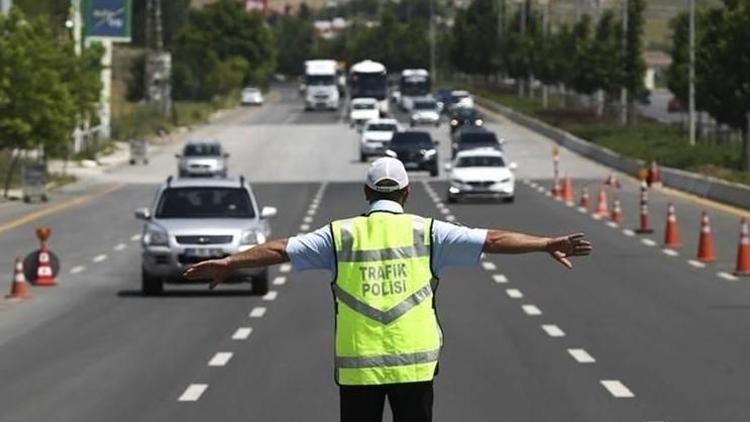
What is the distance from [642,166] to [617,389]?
49295 millimetres

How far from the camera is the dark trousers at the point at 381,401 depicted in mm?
8359

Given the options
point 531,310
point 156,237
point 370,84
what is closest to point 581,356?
point 531,310

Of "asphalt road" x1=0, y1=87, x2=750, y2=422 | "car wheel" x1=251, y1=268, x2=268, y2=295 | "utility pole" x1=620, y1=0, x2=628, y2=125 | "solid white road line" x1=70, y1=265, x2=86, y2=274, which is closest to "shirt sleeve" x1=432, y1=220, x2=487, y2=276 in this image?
"asphalt road" x1=0, y1=87, x2=750, y2=422

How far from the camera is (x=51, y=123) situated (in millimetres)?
56562

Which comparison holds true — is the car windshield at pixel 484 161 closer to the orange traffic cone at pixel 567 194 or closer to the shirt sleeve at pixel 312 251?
the orange traffic cone at pixel 567 194

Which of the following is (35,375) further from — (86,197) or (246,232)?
(86,197)

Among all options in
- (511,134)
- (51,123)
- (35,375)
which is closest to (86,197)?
(51,123)

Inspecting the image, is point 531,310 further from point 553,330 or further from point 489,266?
point 489,266

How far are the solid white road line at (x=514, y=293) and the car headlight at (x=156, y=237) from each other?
447 centimetres

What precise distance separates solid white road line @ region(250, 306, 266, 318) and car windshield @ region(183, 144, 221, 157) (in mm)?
42578

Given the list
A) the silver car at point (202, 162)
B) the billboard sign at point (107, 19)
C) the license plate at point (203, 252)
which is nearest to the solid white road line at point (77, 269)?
the license plate at point (203, 252)

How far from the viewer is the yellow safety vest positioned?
8.32 metres

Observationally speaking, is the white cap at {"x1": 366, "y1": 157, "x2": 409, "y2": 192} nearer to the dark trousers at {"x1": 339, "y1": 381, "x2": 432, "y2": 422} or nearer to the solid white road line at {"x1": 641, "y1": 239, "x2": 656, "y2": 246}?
the dark trousers at {"x1": 339, "y1": 381, "x2": 432, "y2": 422}

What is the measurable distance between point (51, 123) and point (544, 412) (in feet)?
138
